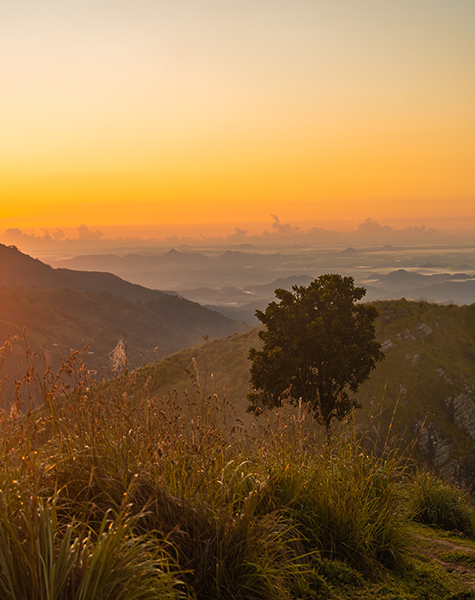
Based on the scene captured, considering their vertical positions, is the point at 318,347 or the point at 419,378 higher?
the point at 318,347

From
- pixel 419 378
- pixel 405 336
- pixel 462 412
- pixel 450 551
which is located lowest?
pixel 462 412

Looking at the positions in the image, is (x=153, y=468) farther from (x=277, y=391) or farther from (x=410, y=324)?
(x=410, y=324)

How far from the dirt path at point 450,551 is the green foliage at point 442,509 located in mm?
1046

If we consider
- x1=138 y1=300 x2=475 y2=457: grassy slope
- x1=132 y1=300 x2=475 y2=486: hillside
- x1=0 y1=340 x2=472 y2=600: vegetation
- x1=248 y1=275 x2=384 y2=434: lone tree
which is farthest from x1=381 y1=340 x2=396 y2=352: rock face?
x1=0 y1=340 x2=472 y2=600: vegetation

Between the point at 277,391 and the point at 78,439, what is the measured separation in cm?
1688

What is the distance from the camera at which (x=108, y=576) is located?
7.64 ft

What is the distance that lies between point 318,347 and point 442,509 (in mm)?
13889

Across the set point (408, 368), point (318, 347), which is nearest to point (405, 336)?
point (408, 368)

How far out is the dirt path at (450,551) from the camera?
409 cm

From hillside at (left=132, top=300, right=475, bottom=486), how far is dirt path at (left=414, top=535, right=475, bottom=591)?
1830 centimetres

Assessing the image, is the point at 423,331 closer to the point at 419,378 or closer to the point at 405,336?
the point at 405,336

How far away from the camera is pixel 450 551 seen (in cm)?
468

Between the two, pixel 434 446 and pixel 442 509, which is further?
pixel 434 446

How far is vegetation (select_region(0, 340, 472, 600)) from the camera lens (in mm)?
2377
